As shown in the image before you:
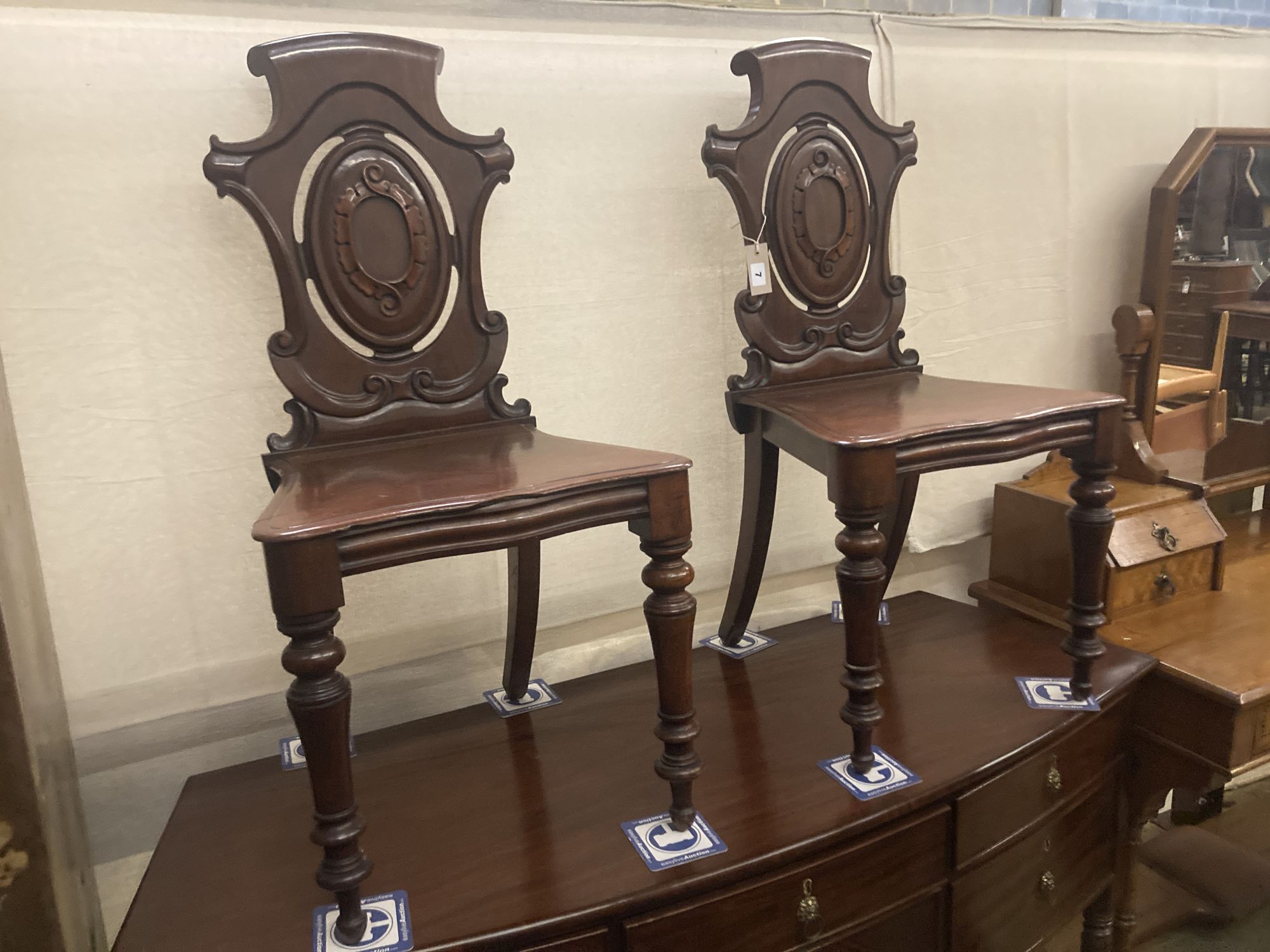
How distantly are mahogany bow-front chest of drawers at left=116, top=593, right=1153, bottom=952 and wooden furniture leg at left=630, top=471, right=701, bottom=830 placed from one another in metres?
0.16

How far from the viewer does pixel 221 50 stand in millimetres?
1228

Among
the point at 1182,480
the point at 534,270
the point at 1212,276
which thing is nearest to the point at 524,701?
the point at 534,270

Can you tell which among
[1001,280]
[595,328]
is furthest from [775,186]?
[1001,280]

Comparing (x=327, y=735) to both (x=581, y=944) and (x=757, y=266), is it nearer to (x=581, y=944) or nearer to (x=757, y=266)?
(x=581, y=944)

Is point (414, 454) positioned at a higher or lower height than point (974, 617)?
higher

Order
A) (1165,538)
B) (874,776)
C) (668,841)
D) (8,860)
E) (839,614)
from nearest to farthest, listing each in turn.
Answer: (8,860)
(668,841)
(874,776)
(1165,538)
(839,614)

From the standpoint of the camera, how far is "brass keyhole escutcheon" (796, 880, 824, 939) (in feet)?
3.68

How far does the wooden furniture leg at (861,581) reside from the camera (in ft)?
3.66

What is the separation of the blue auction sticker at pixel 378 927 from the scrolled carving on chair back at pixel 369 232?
60 cm

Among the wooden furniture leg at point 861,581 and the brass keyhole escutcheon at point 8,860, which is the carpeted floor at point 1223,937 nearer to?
the wooden furniture leg at point 861,581

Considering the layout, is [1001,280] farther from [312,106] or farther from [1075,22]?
[312,106]

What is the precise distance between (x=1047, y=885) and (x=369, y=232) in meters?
1.44

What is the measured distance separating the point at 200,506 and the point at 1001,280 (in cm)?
160

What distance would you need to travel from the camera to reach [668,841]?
109cm
